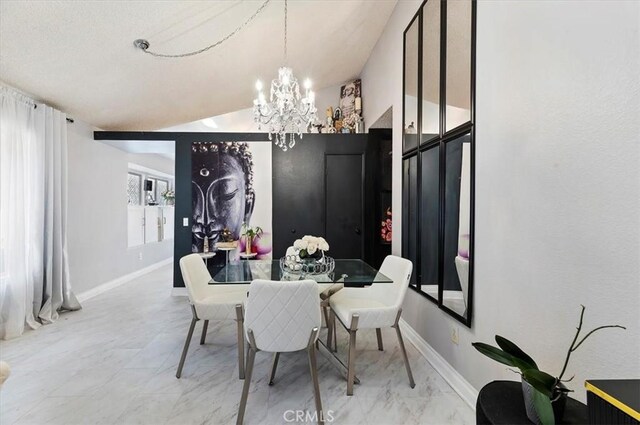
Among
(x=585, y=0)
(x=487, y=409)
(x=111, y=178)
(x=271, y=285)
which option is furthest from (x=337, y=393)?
(x=111, y=178)

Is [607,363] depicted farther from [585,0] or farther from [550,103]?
[585,0]

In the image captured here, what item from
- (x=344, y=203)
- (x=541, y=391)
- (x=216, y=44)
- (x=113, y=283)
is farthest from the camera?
(x=113, y=283)

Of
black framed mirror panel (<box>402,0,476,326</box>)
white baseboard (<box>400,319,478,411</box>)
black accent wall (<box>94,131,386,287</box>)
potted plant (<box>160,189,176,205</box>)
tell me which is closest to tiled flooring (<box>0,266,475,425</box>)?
white baseboard (<box>400,319,478,411</box>)

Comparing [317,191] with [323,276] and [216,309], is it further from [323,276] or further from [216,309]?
[216,309]

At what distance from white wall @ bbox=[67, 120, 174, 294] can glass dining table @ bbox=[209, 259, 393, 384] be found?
2.68m

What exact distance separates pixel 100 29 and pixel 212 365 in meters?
2.86

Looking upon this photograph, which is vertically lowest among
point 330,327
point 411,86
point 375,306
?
point 330,327

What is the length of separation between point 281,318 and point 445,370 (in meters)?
1.37

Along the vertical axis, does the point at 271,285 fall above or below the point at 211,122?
below

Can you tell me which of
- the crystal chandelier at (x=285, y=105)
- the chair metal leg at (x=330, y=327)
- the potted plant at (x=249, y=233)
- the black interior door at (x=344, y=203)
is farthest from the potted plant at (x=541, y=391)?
the potted plant at (x=249, y=233)

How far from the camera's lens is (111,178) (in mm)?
4664

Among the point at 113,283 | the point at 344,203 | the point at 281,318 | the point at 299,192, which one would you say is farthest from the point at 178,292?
the point at 281,318

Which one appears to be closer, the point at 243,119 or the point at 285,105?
the point at 285,105

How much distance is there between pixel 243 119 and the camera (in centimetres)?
509
